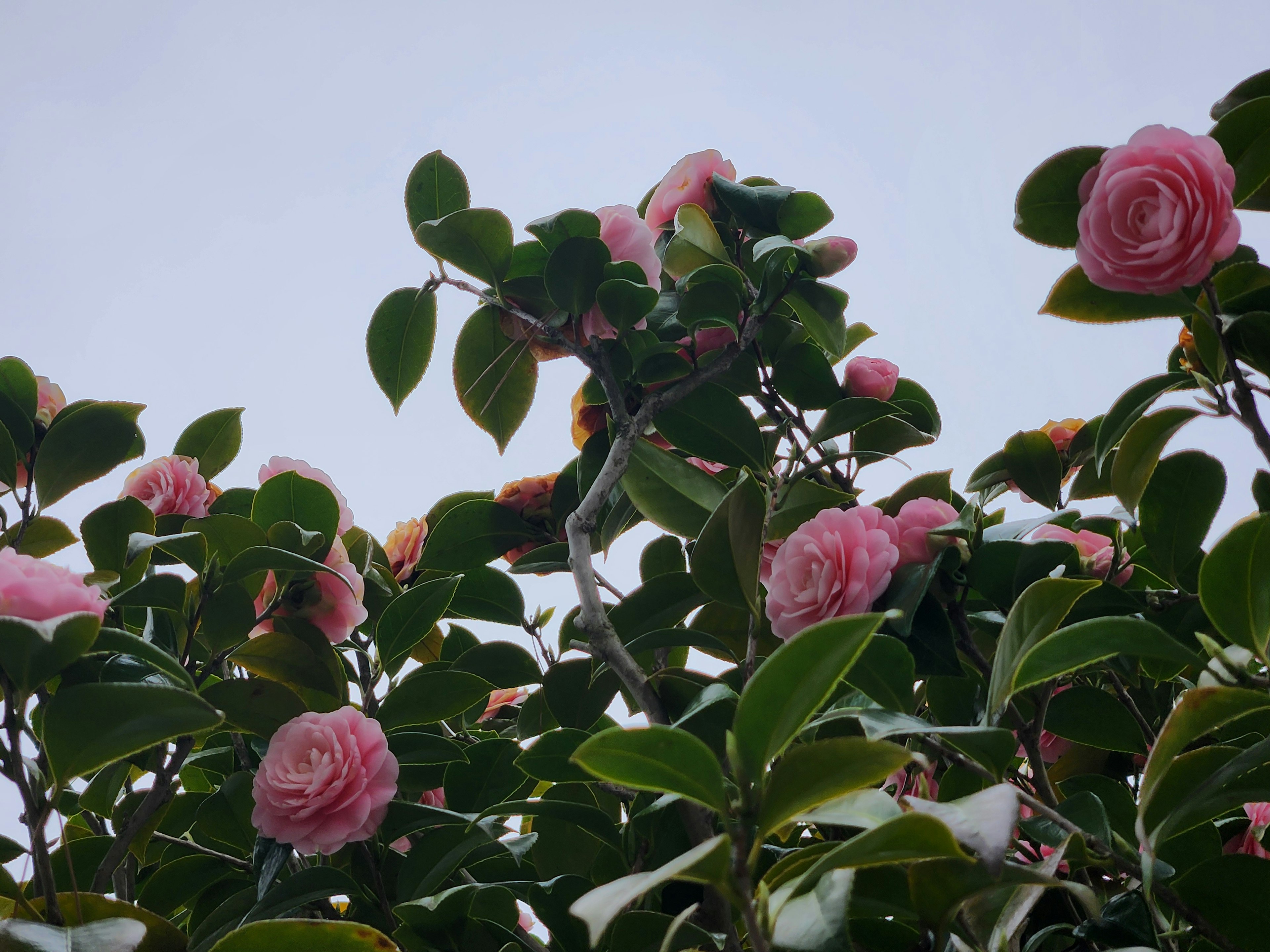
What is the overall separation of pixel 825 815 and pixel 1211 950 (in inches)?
13.1

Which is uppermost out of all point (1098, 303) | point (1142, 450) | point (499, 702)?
point (1098, 303)

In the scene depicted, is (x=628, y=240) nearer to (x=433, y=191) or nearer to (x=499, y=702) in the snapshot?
(x=433, y=191)

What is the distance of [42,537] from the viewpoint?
3.07 ft

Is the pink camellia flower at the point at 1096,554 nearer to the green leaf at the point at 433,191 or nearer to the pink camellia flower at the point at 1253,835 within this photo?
the pink camellia flower at the point at 1253,835

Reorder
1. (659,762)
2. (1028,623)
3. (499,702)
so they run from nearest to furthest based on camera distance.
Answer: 1. (659,762)
2. (1028,623)
3. (499,702)

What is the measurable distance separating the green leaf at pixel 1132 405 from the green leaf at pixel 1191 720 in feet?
0.92

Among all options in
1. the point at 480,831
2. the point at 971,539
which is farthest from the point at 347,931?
the point at 971,539

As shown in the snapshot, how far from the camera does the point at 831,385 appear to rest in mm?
913

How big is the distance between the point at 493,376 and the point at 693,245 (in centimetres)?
23

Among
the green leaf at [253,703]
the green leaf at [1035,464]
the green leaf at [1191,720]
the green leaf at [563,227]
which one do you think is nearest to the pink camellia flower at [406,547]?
the green leaf at [253,703]

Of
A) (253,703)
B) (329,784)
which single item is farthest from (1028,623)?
(253,703)

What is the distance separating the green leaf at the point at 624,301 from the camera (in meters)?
0.81

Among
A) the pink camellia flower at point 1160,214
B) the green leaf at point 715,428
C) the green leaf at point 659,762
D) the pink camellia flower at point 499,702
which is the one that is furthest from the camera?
the pink camellia flower at point 499,702

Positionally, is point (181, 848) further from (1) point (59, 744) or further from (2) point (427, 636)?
(1) point (59, 744)
